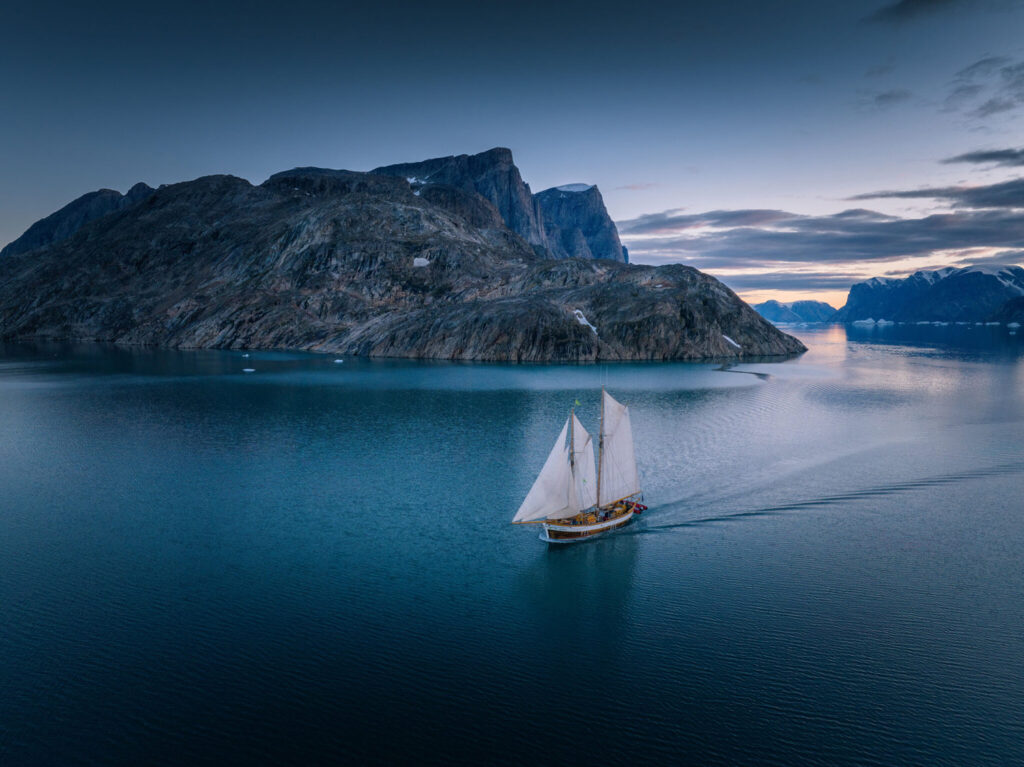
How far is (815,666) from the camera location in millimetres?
24844

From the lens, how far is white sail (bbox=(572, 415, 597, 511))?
129ft

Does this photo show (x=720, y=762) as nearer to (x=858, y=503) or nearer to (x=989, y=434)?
(x=858, y=503)

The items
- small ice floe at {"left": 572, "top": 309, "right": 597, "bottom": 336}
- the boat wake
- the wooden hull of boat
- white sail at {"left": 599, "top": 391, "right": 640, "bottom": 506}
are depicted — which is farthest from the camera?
small ice floe at {"left": 572, "top": 309, "right": 597, "bottom": 336}

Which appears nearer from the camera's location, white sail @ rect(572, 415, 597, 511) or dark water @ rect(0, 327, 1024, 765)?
dark water @ rect(0, 327, 1024, 765)

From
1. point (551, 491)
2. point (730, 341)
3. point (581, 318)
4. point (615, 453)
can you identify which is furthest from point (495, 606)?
point (730, 341)

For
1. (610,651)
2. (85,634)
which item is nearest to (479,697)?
(610,651)

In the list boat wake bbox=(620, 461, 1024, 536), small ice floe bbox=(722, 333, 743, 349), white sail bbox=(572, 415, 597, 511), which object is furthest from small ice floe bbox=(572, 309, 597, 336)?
white sail bbox=(572, 415, 597, 511)

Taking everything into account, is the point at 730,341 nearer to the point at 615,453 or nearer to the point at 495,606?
the point at 615,453

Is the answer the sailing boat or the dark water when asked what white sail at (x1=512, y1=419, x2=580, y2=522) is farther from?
the dark water

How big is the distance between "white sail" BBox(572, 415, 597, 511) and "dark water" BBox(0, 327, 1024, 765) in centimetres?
337

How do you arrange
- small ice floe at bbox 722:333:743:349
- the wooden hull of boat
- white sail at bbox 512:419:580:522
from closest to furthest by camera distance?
white sail at bbox 512:419:580:522, the wooden hull of boat, small ice floe at bbox 722:333:743:349

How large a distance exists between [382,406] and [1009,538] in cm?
7525

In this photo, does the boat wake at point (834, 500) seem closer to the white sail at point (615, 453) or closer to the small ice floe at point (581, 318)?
the white sail at point (615, 453)

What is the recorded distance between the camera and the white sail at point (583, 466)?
39.2 meters
